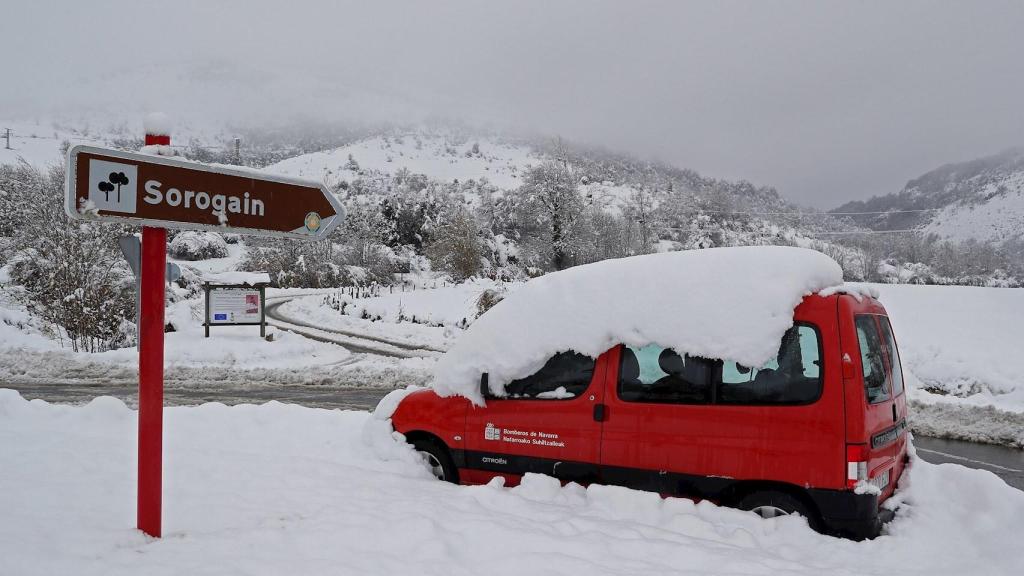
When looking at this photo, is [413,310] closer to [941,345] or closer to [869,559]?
[941,345]

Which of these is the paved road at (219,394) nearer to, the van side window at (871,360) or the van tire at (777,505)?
the van tire at (777,505)

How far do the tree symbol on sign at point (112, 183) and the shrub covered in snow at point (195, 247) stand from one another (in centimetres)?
4971

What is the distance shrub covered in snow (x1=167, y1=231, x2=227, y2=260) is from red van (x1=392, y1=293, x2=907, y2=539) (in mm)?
49086

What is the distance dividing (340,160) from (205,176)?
9874cm

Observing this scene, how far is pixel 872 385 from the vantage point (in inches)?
164

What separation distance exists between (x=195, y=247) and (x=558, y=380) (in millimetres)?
49772

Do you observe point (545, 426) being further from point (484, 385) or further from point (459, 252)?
point (459, 252)

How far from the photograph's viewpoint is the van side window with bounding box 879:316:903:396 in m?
4.55

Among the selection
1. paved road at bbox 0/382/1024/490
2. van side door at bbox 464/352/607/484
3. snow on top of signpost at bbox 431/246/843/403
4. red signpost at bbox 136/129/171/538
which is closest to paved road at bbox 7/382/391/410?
paved road at bbox 0/382/1024/490

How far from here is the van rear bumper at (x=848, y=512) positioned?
12.8 feet

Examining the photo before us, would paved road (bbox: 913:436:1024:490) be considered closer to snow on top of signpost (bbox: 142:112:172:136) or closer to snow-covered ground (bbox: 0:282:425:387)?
snow on top of signpost (bbox: 142:112:172:136)

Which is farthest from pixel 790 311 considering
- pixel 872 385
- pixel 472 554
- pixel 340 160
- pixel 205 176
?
pixel 340 160

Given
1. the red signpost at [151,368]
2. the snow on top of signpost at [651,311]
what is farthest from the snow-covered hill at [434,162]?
the red signpost at [151,368]

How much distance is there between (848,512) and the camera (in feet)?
12.9
